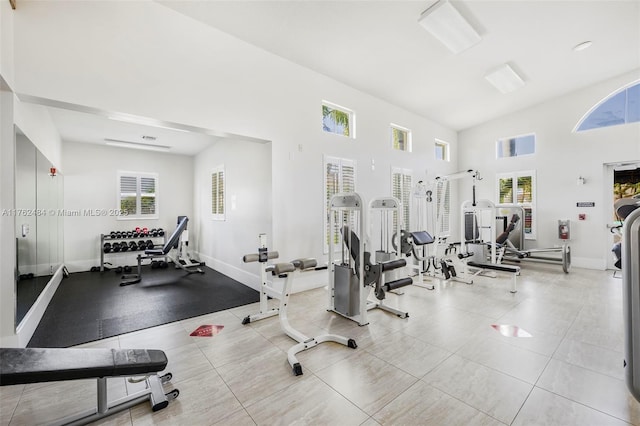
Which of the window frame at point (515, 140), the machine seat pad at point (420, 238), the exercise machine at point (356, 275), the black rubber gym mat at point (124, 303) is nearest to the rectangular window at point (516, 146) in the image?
the window frame at point (515, 140)

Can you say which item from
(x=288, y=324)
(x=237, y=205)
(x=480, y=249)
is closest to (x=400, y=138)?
(x=480, y=249)

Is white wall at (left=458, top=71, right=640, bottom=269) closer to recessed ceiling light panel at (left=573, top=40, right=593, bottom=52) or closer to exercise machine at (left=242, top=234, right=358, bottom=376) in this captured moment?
recessed ceiling light panel at (left=573, top=40, right=593, bottom=52)

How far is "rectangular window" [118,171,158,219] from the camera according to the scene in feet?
22.2

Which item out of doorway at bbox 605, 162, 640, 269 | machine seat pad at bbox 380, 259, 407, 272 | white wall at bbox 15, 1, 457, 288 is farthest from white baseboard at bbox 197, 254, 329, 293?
doorway at bbox 605, 162, 640, 269

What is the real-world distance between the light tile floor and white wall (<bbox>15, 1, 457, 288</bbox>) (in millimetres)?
1851

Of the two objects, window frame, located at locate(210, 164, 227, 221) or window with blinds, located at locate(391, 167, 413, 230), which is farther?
window with blinds, located at locate(391, 167, 413, 230)

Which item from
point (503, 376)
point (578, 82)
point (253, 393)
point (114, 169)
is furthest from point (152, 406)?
point (578, 82)

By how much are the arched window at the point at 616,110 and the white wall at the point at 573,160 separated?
0.12 m

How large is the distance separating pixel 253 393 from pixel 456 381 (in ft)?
5.02

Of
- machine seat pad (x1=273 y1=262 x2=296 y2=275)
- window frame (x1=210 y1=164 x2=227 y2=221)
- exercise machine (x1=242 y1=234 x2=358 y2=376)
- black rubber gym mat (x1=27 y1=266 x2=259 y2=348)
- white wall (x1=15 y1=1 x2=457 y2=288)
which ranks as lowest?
black rubber gym mat (x1=27 y1=266 x2=259 y2=348)

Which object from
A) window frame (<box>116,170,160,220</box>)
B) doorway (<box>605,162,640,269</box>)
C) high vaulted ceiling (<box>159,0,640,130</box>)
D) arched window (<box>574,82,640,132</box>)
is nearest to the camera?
high vaulted ceiling (<box>159,0,640,130</box>)

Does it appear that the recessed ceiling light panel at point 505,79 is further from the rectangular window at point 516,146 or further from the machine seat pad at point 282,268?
the machine seat pad at point 282,268

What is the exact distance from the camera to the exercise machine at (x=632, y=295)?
1.45 meters

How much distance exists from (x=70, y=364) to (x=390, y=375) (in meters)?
2.10
